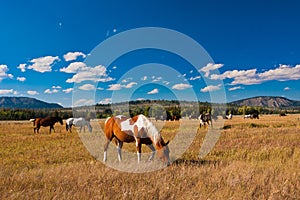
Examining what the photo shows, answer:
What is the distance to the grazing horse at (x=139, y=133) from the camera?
8586 mm

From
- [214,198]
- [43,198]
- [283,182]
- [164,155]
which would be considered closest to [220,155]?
[164,155]

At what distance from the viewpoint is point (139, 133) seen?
9.48 metres

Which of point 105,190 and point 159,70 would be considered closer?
point 105,190

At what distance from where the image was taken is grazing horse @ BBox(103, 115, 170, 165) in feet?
28.2

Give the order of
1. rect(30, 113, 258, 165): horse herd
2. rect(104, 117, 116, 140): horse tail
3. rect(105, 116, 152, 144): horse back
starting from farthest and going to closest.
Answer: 1. rect(104, 117, 116, 140): horse tail
2. rect(105, 116, 152, 144): horse back
3. rect(30, 113, 258, 165): horse herd

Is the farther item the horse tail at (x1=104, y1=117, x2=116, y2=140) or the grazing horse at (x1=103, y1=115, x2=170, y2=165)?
the horse tail at (x1=104, y1=117, x2=116, y2=140)

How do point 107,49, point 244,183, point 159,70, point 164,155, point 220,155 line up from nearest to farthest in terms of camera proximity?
point 244,183 → point 164,155 → point 220,155 → point 107,49 → point 159,70

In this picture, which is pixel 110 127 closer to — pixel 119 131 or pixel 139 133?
pixel 119 131

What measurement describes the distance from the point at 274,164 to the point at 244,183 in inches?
118

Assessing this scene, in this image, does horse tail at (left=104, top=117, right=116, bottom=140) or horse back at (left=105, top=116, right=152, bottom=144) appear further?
horse tail at (left=104, top=117, right=116, bottom=140)

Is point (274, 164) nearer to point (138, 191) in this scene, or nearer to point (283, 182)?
point (283, 182)

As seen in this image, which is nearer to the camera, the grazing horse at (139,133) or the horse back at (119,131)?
the grazing horse at (139,133)

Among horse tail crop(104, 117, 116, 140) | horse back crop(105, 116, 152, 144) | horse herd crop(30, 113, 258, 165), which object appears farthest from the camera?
horse tail crop(104, 117, 116, 140)

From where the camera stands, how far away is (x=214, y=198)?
16.9 feet
